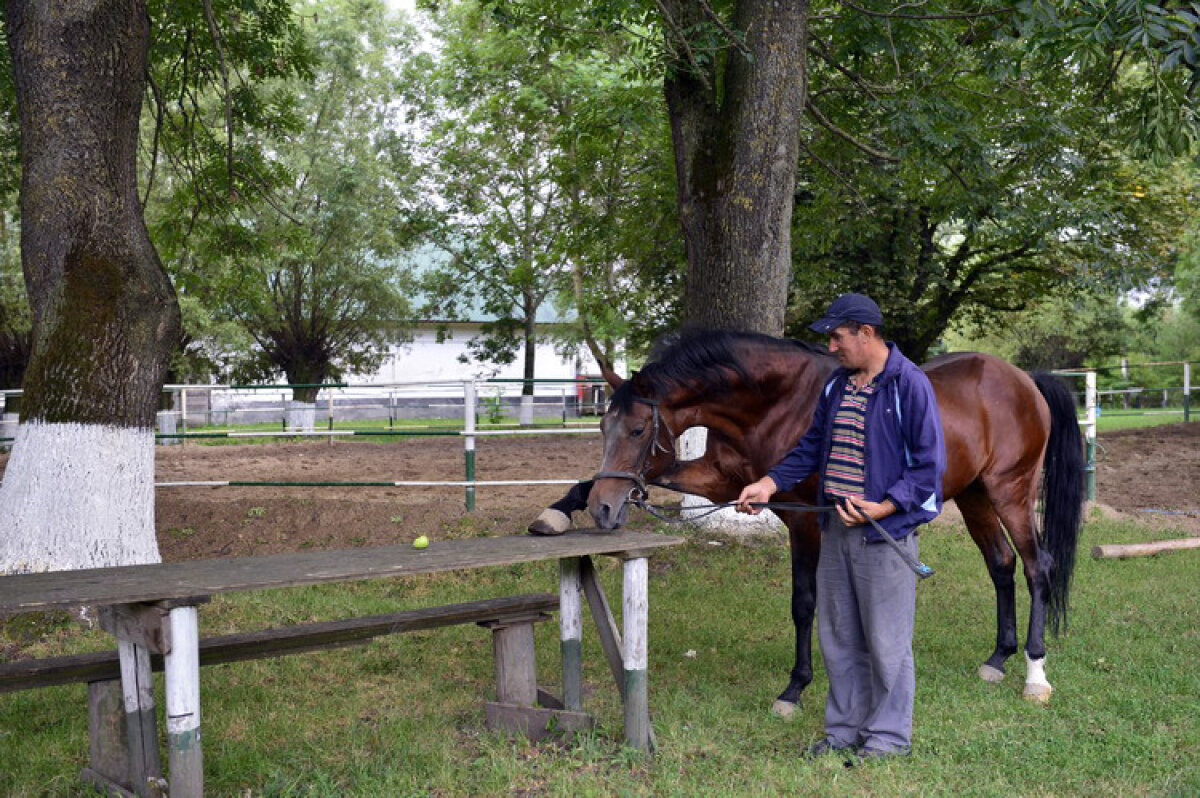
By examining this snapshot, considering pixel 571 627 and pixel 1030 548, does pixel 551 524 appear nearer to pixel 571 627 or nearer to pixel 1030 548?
pixel 571 627

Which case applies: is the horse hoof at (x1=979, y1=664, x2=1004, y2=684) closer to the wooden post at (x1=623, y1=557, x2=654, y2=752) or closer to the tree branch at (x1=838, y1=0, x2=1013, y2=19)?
the wooden post at (x1=623, y1=557, x2=654, y2=752)

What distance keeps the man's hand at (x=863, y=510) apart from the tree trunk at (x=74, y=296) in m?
4.47

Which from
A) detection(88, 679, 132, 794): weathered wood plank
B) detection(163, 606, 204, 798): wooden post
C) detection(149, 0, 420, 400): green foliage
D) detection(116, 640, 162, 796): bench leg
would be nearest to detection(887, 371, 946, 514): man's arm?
detection(163, 606, 204, 798): wooden post

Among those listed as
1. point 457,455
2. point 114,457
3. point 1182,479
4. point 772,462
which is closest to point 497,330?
point 457,455

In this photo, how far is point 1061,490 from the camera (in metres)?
5.82

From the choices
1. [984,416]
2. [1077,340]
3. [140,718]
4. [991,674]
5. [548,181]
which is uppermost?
[548,181]

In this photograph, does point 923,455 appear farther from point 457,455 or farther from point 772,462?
point 457,455

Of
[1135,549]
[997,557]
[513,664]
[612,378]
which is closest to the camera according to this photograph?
[612,378]

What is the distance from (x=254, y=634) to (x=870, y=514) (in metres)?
2.58

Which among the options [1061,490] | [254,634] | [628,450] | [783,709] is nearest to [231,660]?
[254,634]

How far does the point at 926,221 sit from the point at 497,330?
1198cm

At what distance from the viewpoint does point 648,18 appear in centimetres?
841

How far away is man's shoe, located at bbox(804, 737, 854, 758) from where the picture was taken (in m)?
4.02

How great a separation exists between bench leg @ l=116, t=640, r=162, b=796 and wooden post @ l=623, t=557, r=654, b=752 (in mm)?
1827
